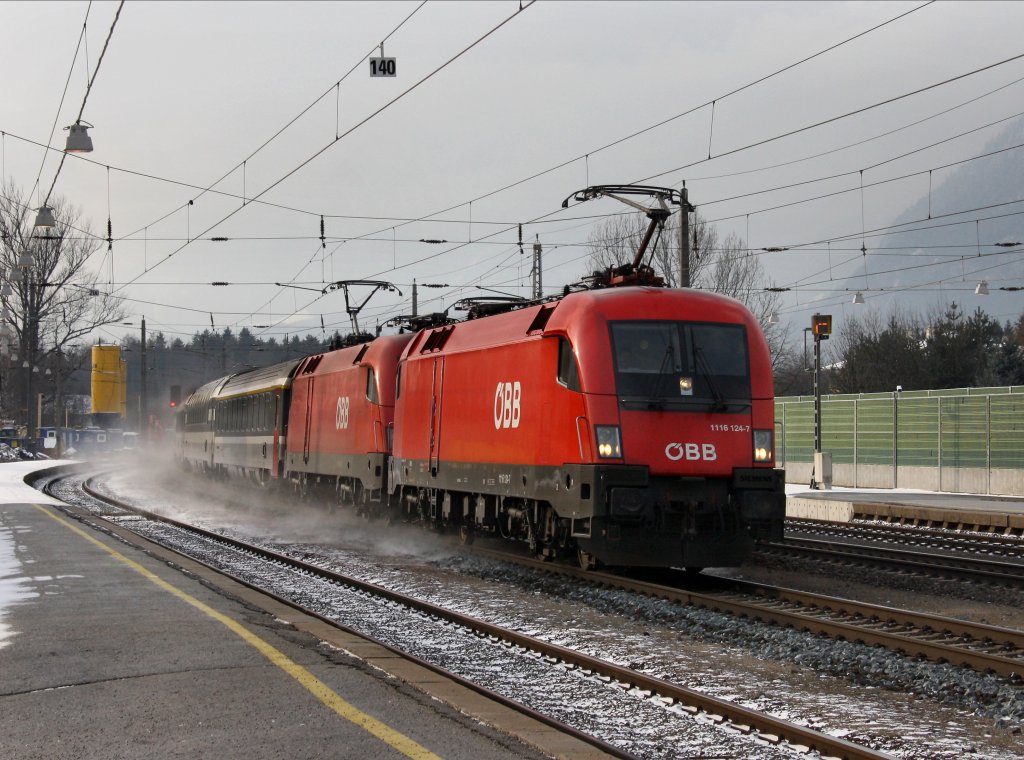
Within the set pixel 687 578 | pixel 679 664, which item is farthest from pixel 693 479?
pixel 679 664

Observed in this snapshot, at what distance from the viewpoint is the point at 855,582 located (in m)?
14.7

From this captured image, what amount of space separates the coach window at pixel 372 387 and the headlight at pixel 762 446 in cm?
962

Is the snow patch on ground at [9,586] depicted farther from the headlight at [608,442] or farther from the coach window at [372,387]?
the coach window at [372,387]

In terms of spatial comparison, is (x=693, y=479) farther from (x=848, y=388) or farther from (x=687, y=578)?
(x=848, y=388)

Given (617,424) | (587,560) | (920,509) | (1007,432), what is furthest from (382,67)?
(1007,432)

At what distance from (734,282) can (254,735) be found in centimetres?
4860

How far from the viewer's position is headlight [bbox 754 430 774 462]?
1394 cm

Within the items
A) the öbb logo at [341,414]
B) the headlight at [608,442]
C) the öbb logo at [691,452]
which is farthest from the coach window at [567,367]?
the öbb logo at [341,414]

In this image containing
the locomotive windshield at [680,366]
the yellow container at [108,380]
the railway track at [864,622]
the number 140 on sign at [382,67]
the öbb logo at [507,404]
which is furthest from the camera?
the yellow container at [108,380]

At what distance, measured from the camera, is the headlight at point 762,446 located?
45.7 feet

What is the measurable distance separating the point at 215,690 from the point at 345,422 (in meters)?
16.8

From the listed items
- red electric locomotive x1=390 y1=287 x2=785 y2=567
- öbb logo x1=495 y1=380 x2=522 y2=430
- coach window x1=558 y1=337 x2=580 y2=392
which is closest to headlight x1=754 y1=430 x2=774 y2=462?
red electric locomotive x1=390 y1=287 x2=785 y2=567

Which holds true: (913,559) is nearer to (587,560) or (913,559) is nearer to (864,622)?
(587,560)

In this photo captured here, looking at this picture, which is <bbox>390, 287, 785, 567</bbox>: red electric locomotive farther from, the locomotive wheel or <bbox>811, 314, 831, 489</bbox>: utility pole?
<bbox>811, 314, 831, 489</bbox>: utility pole
